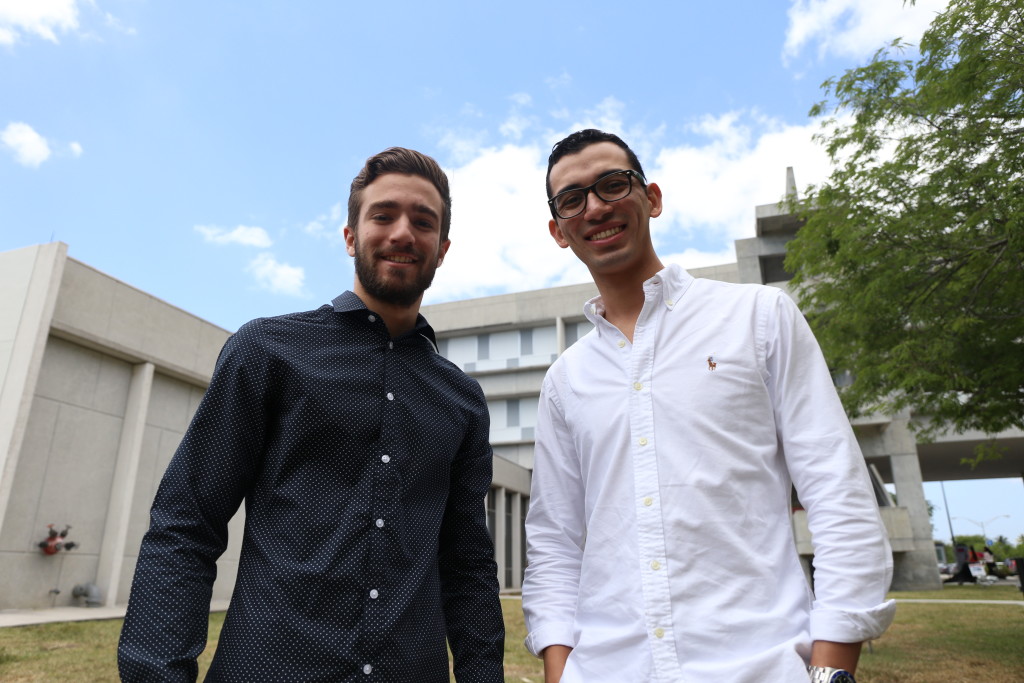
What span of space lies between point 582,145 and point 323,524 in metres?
1.61

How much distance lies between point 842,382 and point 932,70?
19.8 metres

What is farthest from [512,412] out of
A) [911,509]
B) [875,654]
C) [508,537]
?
[875,654]

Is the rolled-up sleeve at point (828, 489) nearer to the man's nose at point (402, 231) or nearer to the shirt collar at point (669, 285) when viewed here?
the shirt collar at point (669, 285)

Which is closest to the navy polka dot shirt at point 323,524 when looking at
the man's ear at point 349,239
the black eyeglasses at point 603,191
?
the man's ear at point 349,239

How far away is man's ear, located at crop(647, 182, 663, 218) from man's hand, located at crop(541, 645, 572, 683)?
156 cm

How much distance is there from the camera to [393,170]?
2.80 metres

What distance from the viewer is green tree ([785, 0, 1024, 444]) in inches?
330

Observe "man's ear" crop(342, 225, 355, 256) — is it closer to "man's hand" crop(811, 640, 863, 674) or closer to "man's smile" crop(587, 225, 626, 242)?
"man's smile" crop(587, 225, 626, 242)

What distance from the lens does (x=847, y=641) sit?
1.74 m

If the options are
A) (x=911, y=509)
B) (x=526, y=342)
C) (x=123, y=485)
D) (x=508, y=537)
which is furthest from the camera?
(x=526, y=342)

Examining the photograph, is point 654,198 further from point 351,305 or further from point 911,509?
point 911,509

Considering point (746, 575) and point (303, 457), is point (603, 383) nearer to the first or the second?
point (746, 575)

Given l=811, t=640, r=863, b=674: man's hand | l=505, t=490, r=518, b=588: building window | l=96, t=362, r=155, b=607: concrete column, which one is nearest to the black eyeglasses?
l=811, t=640, r=863, b=674: man's hand

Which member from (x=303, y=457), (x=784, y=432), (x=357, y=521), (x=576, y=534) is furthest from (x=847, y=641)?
(x=303, y=457)
